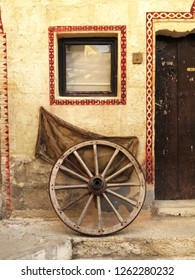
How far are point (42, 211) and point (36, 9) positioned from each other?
237 cm

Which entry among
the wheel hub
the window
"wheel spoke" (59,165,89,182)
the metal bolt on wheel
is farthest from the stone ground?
the window

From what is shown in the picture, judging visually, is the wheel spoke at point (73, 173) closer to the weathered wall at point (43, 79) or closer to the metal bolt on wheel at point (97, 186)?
the metal bolt on wheel at point (97, 186)

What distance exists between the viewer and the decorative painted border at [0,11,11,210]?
5344 millimetres

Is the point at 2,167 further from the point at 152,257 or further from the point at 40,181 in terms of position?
the point at 152,257

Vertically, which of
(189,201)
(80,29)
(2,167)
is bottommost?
(189,201)

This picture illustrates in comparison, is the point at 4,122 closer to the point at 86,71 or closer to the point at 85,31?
the point at 86,71

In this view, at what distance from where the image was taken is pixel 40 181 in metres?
5.45

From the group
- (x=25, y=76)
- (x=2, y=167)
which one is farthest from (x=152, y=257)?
(x=25, y=76)

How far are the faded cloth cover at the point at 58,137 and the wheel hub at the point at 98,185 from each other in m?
0.63

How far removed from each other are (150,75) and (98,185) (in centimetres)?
146

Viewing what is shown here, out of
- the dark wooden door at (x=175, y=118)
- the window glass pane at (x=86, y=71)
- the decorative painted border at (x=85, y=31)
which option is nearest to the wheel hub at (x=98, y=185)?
the decorative painted border at (x=85, y=31)

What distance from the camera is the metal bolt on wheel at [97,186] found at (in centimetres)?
487

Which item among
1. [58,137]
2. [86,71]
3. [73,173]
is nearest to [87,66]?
[86,71]
